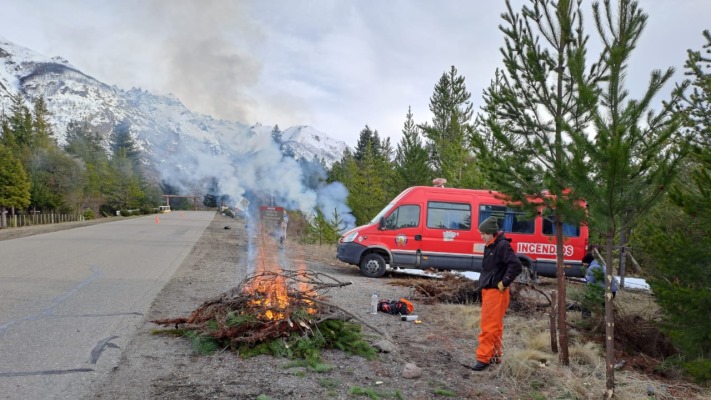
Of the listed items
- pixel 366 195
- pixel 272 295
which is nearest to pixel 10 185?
pixel 366 195

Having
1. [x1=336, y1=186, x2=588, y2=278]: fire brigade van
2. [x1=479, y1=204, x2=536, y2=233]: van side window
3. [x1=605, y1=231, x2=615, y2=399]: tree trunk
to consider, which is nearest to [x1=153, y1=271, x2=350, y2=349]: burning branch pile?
[x1=605, y1=231, x2=615, y2=399]: tree trunk

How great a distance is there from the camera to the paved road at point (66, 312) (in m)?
4.71

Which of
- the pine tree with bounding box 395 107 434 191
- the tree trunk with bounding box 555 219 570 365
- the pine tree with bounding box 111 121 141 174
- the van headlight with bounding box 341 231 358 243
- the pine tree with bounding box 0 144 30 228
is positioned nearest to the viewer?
the tree trunk with bounding box 555 219 570 365

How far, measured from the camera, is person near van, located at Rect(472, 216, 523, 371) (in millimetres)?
5652

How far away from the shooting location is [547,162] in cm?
582

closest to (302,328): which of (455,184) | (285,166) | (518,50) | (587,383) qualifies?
(587,383)

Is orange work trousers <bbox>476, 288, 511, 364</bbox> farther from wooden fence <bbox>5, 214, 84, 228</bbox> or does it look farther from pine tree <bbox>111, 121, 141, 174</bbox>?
pine tree <bbox>111, 121, 141, 174</bbox>

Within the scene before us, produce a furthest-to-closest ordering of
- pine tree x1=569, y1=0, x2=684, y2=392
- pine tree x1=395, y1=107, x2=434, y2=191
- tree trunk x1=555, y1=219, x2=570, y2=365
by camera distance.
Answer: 1. pine tree x1=395, y1=107, x2=434, y2=191
2. tree trunk x1=555, y1=219, x2=570, y2=365
3. pine tree x1=569, y1=0, x2=684, y2=392

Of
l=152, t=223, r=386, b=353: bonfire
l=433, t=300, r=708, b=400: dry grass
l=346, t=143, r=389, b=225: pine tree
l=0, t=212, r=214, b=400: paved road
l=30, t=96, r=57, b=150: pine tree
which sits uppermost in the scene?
l=30, t=96, r=57, b=150: pine tree

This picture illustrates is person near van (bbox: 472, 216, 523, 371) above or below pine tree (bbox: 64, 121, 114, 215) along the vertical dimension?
below

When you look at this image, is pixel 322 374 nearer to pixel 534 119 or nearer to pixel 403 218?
pixel 534 119

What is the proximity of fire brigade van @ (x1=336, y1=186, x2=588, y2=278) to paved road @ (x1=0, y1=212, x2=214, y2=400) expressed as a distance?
5.92m

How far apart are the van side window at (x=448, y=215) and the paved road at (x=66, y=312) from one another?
7199 millimetres

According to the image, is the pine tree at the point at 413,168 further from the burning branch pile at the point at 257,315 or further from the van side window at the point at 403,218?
the burning branch pile at the point at 257,315
